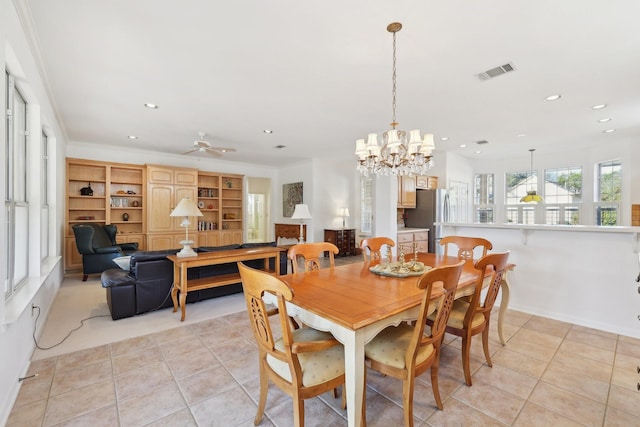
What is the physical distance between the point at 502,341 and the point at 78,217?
7.56m

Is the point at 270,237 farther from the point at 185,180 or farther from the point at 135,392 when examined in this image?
the point at 135,392

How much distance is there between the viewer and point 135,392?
6.55 ft

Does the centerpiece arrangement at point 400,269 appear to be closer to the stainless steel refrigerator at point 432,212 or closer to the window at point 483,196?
the stainless steel refrigerator at point 432,212

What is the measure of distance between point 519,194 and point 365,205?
412 centimetres

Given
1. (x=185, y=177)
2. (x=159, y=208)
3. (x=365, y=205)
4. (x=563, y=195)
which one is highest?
(x=185, y=177)

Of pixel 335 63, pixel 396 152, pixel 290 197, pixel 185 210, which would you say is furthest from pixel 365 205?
pixel 335 63

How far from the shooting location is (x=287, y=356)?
4.67 feet

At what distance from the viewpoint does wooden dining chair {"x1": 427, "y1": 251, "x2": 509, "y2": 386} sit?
1971 mm

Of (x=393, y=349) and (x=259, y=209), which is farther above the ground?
(x=259, y=209)

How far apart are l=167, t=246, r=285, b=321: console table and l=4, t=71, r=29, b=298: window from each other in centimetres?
125

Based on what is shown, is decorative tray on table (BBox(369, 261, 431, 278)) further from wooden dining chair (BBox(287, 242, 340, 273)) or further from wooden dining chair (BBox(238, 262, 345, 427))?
wooden dining chair (BBox(238, 262, 345, 427))

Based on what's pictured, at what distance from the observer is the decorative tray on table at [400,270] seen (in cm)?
220

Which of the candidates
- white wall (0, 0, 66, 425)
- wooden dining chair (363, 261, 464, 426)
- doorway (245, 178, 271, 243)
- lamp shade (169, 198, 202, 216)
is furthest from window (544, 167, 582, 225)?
white wall (0, 0, 66, 425)

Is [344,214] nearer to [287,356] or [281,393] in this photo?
[281,393]
